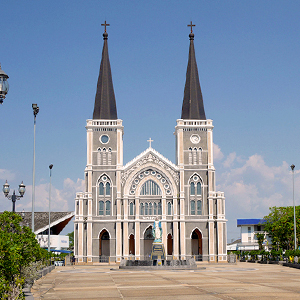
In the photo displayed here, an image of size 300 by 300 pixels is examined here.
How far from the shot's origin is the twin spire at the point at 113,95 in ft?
250

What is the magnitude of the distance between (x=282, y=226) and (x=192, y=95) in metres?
22.6

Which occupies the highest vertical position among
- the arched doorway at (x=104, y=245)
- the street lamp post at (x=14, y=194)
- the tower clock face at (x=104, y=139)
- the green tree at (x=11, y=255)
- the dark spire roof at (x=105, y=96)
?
the dark spire roof at (x=105, y=96)

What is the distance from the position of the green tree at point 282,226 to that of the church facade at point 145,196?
7.27 metres

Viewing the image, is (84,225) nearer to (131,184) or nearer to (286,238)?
(131,184)

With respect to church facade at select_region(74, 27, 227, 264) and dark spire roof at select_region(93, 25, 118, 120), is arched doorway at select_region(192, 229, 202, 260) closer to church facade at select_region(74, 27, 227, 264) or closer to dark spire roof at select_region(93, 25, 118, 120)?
church facade at select_region(74, 27, 227, 264)

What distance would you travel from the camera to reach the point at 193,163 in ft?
247

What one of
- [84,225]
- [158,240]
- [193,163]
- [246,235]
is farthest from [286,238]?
[246,235]

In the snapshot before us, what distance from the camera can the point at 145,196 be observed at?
74375 millimetres

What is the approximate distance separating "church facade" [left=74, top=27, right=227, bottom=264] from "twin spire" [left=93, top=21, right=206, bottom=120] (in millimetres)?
146

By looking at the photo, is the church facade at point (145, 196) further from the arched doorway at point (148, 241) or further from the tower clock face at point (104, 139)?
the tower clock face at point (104, 139)

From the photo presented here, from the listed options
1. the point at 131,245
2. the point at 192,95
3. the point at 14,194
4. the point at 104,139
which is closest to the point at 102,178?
the point at 104,139

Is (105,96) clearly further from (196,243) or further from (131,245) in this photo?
(196,243)

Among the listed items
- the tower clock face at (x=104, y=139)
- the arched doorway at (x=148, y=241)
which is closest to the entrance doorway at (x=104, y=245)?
the arched doorway at (x=148, y=241)

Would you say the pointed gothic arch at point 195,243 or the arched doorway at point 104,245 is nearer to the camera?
the arched doorway at point 104,245
